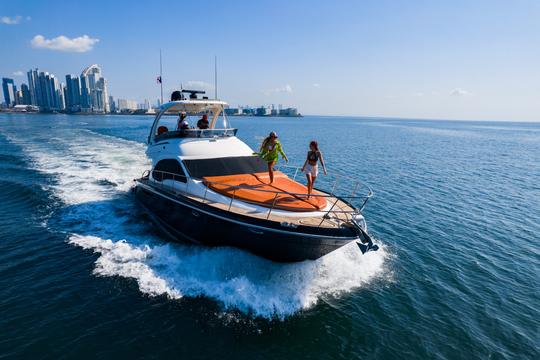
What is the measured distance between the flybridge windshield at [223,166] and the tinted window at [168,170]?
1.45ft

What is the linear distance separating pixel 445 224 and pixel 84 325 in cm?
1573

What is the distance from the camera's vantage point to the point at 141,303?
332 inches

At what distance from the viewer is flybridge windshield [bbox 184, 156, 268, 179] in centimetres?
1139

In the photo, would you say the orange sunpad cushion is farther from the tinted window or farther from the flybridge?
the flybridge

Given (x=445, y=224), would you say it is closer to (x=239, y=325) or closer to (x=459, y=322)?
(x=459, y=322)

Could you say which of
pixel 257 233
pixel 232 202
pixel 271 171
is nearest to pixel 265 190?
pixel 232 202

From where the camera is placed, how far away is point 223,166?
38.2 ft

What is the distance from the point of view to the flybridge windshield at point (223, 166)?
1139 centimetres

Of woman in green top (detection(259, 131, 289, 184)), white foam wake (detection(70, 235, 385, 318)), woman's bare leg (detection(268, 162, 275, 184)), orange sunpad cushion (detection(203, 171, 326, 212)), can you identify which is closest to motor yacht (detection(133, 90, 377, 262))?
orange sunpad cushion (detection(203, 171, 326, 212))

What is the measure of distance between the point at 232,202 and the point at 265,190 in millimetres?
1129

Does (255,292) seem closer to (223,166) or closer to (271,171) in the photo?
(271,171)

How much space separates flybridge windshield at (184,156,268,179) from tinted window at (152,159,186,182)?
0.44 m

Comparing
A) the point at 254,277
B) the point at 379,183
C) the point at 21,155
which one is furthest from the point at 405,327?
the point at 21,155

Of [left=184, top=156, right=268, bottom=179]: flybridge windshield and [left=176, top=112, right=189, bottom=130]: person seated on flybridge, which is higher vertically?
[left=176, top=112, right=189, bottom=130]: person seated on flybridge
